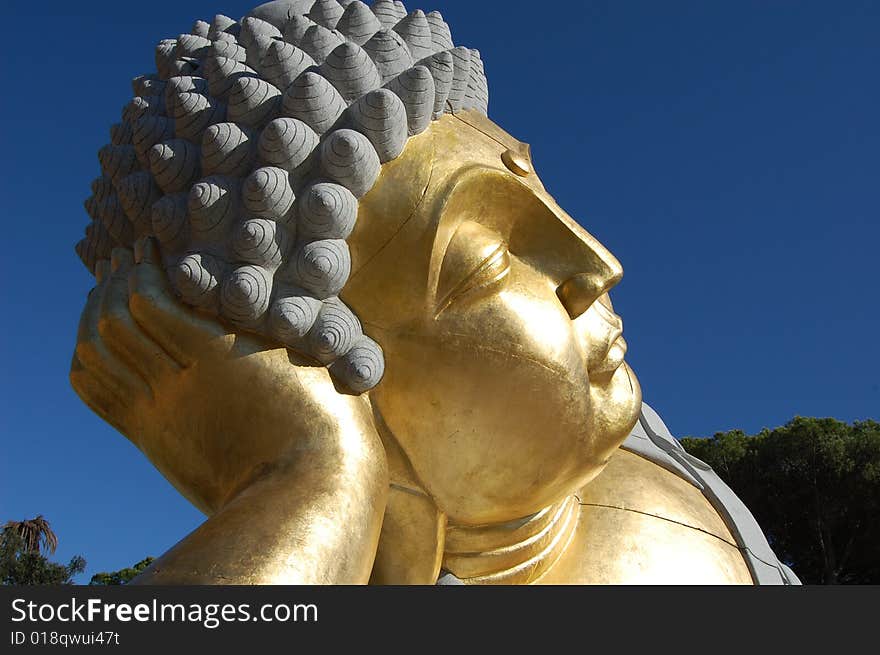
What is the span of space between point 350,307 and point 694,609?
1307 millimetres

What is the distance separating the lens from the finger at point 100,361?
2.71 metres

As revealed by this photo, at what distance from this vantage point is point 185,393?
259cm

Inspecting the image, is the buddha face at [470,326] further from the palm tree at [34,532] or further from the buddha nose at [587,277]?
the palm tree at [34,532]

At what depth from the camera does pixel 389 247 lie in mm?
2701

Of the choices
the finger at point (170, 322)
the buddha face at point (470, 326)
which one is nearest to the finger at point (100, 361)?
the finger at point (170, 322)

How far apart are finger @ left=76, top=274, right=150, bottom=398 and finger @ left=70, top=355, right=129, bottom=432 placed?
34 millimetres

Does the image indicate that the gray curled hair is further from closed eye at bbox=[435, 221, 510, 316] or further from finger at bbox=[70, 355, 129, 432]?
finger at bbox=[70, 355, 129, 432]

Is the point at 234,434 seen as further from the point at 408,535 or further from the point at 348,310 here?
A: the point at 408,535

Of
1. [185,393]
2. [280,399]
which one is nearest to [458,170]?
[280,399]

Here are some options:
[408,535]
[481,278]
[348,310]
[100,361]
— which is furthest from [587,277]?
[100,361]

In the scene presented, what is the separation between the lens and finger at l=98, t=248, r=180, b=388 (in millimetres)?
2625


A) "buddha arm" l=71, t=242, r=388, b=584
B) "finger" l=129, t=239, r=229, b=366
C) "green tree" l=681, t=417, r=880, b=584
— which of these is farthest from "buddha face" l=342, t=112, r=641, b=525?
"green tree" l=681, t=417, r=880, b=584

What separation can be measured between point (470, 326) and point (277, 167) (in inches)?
29.3

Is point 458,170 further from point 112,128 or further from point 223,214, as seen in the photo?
point 112,128
